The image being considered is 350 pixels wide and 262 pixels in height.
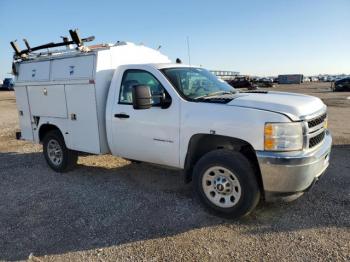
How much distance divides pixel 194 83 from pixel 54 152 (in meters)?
3.41

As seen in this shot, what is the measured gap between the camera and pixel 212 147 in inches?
178

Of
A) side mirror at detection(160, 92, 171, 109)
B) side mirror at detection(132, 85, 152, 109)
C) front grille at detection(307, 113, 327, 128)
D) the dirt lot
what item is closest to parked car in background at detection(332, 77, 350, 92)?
the dirt lot

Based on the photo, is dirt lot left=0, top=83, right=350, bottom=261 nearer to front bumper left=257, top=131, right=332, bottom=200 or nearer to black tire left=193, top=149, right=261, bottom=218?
black tire left=193, top=149, right=261, bottom=218

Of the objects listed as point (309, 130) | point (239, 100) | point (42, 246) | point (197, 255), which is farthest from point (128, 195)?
point (309, 130)

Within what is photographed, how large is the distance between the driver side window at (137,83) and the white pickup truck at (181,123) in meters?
0.02

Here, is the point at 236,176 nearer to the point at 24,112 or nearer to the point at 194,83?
the point at 194,83

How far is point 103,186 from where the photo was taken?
5.65m

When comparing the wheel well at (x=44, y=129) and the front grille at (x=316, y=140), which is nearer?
the front grille at (x=316, y=140)

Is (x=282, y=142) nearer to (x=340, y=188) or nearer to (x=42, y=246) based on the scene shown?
(x=340, y=188)

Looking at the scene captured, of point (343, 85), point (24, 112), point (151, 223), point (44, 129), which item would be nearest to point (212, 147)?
point (151, 223)

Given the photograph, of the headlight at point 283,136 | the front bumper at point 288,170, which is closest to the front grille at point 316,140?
the front bumper at point 288,170

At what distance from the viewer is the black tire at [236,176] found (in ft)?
12.9

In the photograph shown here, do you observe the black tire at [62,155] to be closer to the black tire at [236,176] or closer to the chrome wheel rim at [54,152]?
the chrome wheel rim at [54,152]

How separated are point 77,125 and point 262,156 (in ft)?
11.5
